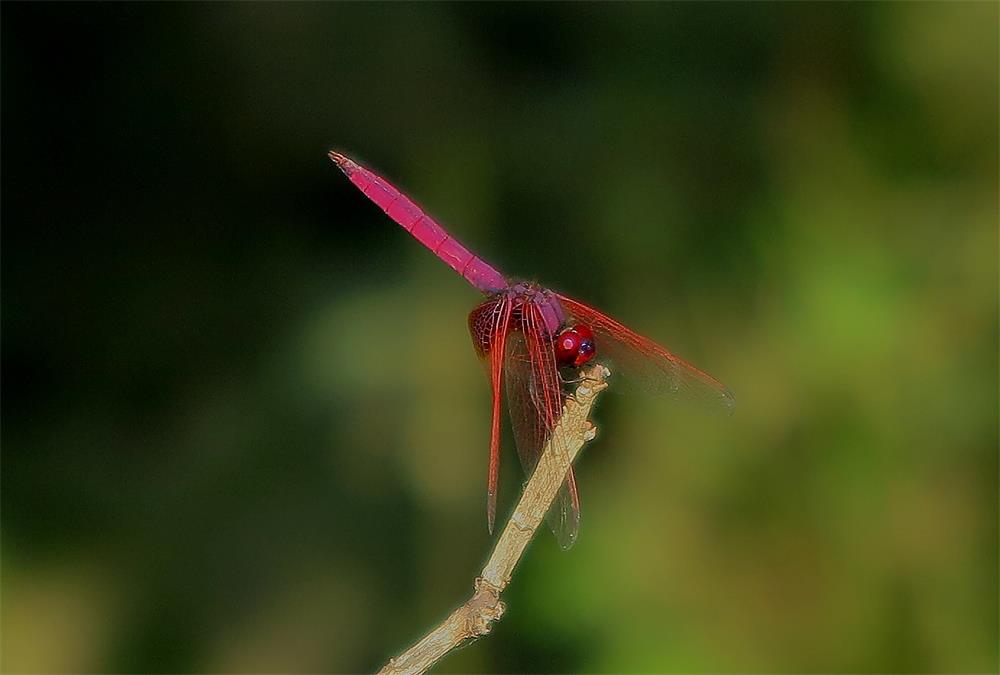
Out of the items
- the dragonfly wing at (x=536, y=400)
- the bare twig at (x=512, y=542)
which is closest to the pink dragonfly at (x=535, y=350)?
the dragonfly wing at (x=536, y=400)

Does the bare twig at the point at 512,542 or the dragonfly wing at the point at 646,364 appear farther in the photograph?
the dragonfly wing at the point at 646,364

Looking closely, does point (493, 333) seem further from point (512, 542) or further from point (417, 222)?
point (512, 542)

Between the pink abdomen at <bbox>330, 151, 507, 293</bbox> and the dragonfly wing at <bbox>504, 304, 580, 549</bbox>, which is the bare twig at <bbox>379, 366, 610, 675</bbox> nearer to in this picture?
the dragonfly wing at <bbox>504, 304, 580, 549</bbox>

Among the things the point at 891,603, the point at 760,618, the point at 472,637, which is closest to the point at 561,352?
the point at 472,637

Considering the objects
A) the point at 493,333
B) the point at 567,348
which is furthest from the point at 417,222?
the point at 567,348

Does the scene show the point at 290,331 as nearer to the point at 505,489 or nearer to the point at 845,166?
the point at 505,489

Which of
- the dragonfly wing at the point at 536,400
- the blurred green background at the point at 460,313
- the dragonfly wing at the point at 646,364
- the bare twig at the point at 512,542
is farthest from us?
the blurred green background at the point at 460,313

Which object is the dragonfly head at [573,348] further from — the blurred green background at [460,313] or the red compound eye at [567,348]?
the blurred green background at [460,313]
